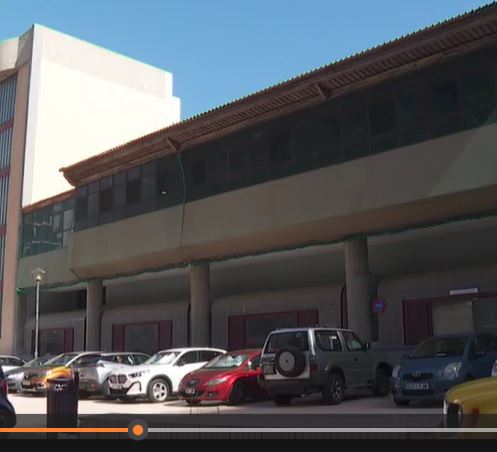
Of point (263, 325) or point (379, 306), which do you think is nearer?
point (379, 306)

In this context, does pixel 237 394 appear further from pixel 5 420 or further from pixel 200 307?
pixel 200 307

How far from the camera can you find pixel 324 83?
2080cm

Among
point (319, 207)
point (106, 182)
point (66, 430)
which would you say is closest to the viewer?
point (66, 430)

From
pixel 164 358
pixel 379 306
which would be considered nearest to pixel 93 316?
pixel 164 358

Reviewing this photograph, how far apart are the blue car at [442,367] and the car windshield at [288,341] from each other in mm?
2114

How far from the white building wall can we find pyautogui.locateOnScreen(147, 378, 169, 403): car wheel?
23210mm

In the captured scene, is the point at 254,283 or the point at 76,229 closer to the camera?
the point at 254,283

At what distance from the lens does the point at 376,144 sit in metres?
19.8

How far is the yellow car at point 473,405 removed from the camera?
6.65 m

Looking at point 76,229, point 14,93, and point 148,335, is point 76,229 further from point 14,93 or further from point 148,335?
point 14,93

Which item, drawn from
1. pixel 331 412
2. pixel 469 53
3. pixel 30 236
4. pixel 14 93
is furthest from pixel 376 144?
pixel 14 93

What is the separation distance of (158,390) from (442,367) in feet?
25.2

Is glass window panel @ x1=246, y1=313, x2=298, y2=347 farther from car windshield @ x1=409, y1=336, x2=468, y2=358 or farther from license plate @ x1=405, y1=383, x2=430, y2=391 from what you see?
license plate @ x1=405, y1=383, x2=430, y2=391

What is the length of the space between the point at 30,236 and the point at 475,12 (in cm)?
2727
